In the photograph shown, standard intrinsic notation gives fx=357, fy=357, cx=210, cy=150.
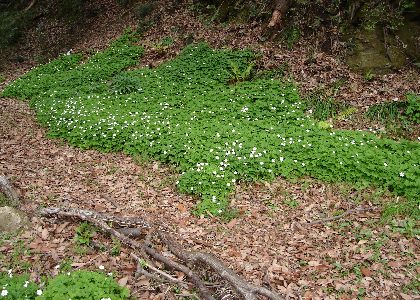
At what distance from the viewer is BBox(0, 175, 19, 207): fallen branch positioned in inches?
246

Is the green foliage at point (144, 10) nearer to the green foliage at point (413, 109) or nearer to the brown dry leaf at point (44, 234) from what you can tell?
the green foliage at point (413, 109)

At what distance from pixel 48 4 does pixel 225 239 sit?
2067 cm

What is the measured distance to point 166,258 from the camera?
5270 millimetres

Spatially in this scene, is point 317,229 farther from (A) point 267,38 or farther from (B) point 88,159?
(A) point 267,38

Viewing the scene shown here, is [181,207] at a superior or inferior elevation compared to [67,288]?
inferior

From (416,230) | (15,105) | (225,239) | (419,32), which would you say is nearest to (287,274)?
(225,239)

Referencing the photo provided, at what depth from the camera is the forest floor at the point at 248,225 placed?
5109mm

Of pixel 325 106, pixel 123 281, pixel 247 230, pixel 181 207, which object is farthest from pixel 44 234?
pixel 325 106

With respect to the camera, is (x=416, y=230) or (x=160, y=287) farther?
(x=416, y=230)

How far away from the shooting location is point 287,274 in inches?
212

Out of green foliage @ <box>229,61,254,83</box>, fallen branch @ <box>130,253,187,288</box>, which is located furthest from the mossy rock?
fallen branch @ <box>130,253,187,288</box>

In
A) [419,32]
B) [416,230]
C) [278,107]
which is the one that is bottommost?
[416,230]

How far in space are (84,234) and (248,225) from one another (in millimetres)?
2798

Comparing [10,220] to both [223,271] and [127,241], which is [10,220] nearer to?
[127,241]
